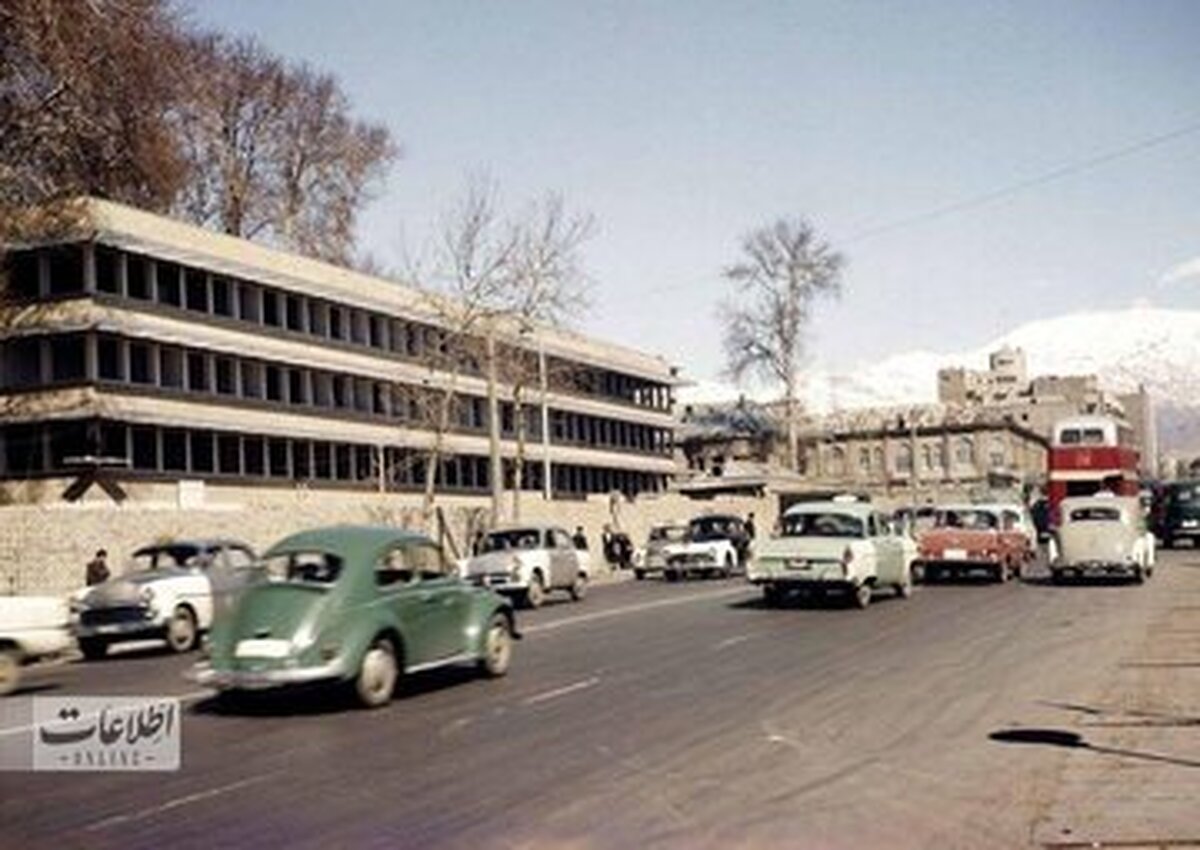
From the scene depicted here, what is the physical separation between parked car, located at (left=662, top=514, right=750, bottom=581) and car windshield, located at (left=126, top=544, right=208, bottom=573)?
20.8 metres

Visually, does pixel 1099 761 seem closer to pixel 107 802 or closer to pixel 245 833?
pixel 245 833

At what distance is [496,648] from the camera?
54.6 feet

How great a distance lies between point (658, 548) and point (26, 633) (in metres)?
28.7

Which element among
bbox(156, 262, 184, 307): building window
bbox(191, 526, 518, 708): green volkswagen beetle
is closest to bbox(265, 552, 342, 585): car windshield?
bbox(191, 526, 518, 708): green volkswagen beetle

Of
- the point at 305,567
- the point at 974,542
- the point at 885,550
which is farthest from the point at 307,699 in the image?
the point at 974,542

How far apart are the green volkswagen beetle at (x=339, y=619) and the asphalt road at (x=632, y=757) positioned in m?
0.46

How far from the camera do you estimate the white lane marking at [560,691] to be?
1471 cm

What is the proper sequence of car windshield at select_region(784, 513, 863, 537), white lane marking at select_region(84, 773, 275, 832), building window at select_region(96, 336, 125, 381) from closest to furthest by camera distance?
white lane marking at select_region(84, 773, 275, 832)
car windshield at select_region(784, 513, 863, 537)
building window at select_region(96, 336, 125, 381)

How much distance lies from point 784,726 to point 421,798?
410cm

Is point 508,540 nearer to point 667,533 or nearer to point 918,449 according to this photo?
point 667,533

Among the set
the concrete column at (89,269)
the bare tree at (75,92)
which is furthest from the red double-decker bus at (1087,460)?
the concrete column at (89,269)

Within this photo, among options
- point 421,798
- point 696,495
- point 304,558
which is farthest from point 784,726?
point 696,495

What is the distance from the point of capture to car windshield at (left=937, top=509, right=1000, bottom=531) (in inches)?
1329

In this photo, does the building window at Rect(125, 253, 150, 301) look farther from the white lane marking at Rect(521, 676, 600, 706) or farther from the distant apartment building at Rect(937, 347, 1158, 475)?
the distant apartment building at Rect(937, 347, 1158, 475)
